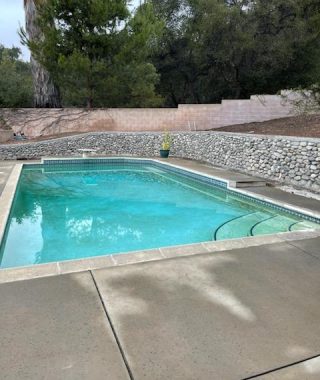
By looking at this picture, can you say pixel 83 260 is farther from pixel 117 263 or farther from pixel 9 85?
pixel 9 85

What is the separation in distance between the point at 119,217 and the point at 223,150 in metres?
5.58

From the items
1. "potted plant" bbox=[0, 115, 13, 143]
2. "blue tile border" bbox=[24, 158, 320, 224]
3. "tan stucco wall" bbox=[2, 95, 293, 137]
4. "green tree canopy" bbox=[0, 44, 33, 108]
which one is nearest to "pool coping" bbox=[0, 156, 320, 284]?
"blue tile border" bbox=[24, 158, 320, 224]

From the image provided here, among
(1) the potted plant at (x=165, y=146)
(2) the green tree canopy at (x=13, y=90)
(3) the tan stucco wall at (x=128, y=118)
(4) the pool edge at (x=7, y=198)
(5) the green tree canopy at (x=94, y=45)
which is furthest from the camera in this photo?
(2) the green tree canopy at (x=13, y=90)

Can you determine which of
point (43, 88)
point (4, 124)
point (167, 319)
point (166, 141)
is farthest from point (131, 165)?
point (167, 319)

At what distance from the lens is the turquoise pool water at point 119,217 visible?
489 centimetres

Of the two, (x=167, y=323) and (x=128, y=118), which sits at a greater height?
(x=128, y=118)

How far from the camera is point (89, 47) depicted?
1417 centimetres

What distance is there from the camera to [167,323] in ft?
7.96

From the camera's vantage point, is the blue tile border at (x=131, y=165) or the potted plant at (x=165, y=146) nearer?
the blue tile border at (x=131, y=165)

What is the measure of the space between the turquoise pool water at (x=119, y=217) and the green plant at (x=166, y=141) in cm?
298

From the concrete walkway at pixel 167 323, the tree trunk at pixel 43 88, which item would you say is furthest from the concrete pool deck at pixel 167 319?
the tree trunk at pixel 43 88

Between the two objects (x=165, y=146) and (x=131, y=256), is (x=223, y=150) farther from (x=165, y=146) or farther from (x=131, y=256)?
(x=131, y=256)

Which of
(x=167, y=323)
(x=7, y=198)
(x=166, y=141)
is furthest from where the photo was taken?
(x=166, y=141)

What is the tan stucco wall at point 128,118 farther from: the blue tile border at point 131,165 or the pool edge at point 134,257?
the pool edge at point 134,257
